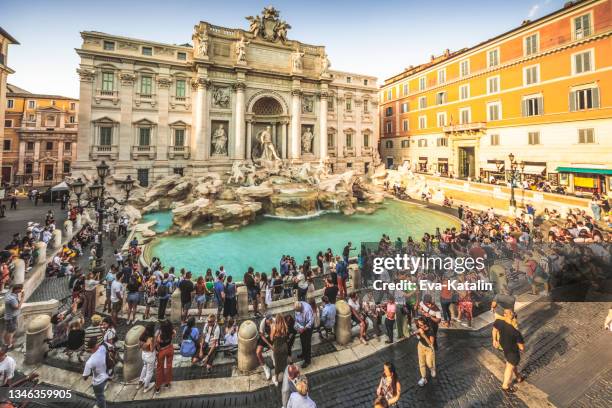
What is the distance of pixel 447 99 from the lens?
30.1 meters

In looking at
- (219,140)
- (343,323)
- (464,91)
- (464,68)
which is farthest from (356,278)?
(464,68)

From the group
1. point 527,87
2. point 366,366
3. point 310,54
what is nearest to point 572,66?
point 527,87

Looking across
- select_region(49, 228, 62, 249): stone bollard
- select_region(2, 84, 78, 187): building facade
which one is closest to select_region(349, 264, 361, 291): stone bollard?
select_region(49, 228, 62, 249): stone bollard

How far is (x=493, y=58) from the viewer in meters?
25.2

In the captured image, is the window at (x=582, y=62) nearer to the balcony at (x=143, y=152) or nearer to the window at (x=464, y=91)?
the window at (x=464, y=91)

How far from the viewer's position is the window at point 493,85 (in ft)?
81.9

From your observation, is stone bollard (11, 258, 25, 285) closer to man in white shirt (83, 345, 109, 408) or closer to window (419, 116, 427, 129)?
man in white shirt (83, 345, 109, 408)

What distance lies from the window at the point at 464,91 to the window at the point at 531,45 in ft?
17.6

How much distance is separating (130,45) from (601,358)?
32272 mm

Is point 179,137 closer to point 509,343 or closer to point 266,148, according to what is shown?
point 266,148

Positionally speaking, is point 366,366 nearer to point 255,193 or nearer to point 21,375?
point 21,375

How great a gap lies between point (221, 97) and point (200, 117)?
122 inches

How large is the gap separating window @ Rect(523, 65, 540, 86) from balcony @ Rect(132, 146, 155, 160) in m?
32.4

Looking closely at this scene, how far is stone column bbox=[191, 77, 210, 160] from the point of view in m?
25.5
